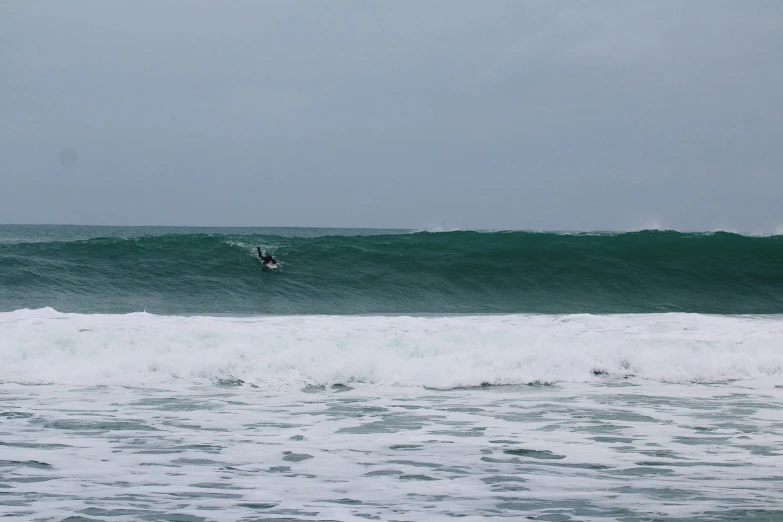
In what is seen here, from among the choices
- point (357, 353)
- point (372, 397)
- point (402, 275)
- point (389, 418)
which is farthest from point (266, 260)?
point (389, 418)

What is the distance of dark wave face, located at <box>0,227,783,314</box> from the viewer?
16.5m

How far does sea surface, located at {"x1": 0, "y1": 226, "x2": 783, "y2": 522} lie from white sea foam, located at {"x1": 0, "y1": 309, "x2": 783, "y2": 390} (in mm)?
34

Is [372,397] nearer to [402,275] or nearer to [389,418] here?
[389,418]

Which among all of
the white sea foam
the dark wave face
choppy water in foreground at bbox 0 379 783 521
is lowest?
choppy water in foreground at bbox 0 379 783 521

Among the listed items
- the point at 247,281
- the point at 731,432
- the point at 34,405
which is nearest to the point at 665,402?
the point at 731,432

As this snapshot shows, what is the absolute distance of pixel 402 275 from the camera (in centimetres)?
1903

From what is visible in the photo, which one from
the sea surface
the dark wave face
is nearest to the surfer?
the dark wave face

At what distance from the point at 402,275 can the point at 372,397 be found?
10.9 meters

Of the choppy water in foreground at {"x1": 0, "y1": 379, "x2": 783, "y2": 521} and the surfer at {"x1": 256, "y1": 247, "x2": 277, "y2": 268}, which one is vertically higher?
the surfer at {"x1": 256, "y1": 247, "x2": 277, "y2": 268}

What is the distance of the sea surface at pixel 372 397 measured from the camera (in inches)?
184

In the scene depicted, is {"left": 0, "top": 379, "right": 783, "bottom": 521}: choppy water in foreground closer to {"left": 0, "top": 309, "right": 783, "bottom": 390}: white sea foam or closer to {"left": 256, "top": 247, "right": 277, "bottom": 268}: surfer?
{"left": 0, "top": 309, "right": 783, "bottom": 390}: white sea foam

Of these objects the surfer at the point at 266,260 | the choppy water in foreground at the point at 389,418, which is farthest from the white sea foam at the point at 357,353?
the surfer at the point at 266,260

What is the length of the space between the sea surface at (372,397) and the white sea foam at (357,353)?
0.11 ft

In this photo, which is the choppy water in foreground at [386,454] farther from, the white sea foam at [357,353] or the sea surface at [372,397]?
the white sea foam at [357,353]
